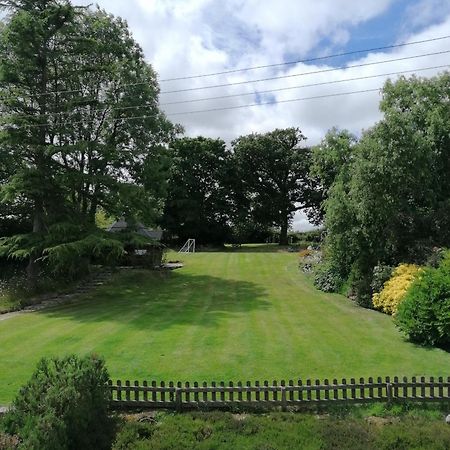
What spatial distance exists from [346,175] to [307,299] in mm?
5845

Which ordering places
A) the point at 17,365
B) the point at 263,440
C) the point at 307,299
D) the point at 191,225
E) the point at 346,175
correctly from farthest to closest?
the point at 191,225 < the point at 346,175 < the point at 307,299 < the point at 17,365 < the point at 263,440

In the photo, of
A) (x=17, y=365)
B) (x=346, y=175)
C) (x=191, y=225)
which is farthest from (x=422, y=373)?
(x=191, y=225)

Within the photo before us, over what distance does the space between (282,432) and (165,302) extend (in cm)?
1206

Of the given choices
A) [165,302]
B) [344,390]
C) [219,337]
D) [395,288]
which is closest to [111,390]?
[344,390]

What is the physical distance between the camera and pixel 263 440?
7258 mm

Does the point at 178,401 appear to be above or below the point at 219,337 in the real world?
below

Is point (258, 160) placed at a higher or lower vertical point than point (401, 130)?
higher

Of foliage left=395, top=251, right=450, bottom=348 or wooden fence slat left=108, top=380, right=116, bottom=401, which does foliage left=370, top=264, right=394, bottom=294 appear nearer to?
foliage left=395, top=251, right=450, bottom=348

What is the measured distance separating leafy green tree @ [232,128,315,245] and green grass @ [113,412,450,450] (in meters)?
45.8

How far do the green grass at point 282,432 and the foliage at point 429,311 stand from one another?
383 cm

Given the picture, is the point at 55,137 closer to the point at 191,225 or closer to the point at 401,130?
the point at 401,130

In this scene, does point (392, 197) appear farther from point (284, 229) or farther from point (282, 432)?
point (284, 229)

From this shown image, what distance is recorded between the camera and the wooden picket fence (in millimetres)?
8289

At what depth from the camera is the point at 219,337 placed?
1248 cm
